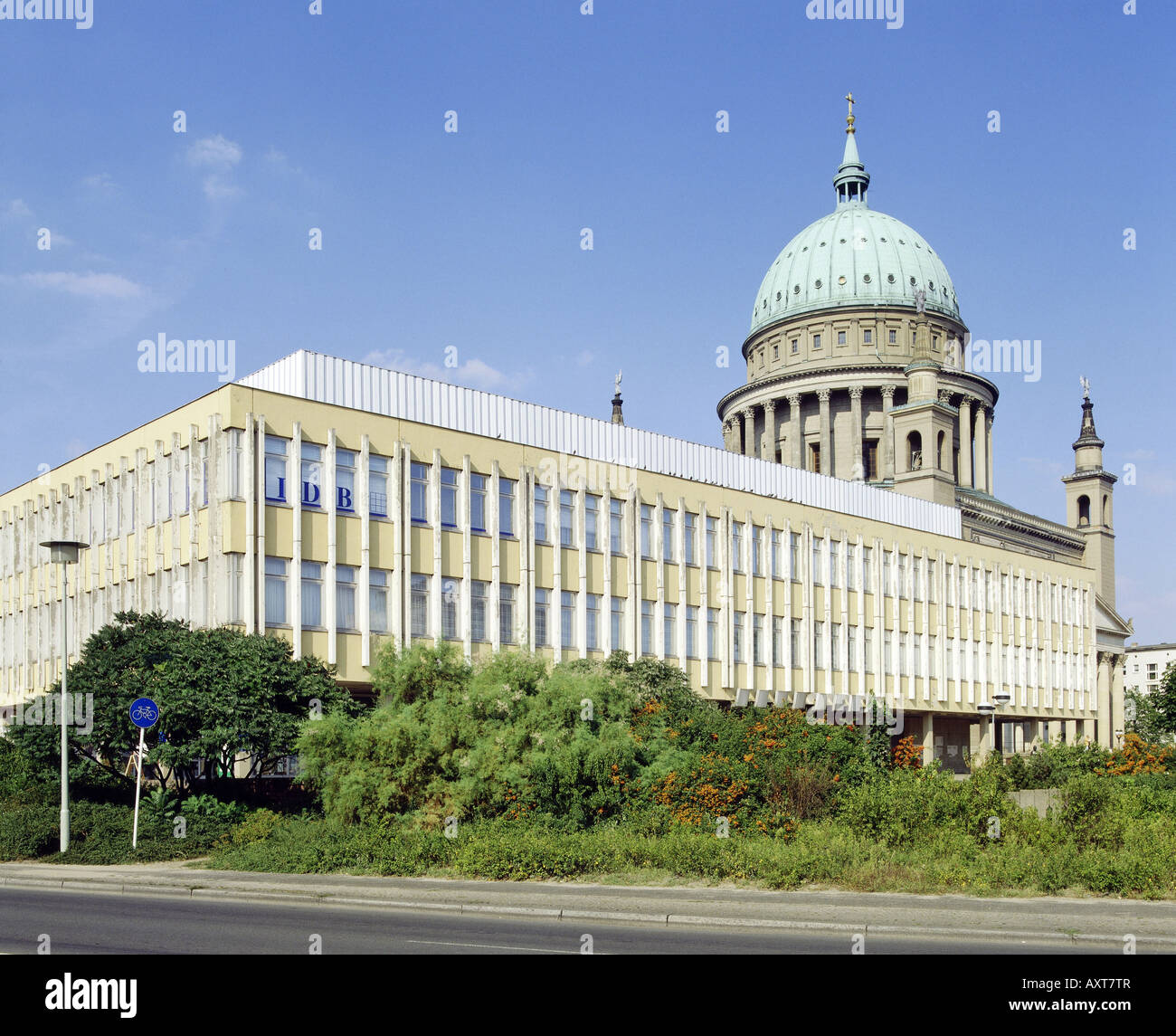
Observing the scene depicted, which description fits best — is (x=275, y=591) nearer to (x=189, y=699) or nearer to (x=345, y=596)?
(x=345, y=596)

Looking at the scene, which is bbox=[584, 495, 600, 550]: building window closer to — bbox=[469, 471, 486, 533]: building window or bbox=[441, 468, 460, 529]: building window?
bbox=[469, 471, 486, 533]: building window

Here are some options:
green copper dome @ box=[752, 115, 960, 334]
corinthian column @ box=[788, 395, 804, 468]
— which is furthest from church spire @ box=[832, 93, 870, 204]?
corinthian column @ box=[788, 395, 804, 468]

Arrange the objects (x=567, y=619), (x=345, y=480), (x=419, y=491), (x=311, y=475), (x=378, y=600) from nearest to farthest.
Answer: (x=311, y=475) < (x=345, y=480) < (x=378, y=600) < (x=419, y=491) < (x=567, y=619)

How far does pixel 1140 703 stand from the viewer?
4483 inches

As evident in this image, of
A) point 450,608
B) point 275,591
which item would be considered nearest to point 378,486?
point 450,608

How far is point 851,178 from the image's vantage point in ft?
442

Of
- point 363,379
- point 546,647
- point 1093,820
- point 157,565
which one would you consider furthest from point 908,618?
point 1093,820

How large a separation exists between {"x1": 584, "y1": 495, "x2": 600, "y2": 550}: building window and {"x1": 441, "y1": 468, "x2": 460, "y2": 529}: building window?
661 centimetres

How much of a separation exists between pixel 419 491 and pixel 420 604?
384 cm

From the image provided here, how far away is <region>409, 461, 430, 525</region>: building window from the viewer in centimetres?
4488

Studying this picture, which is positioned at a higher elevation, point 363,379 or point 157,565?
point 363,379
